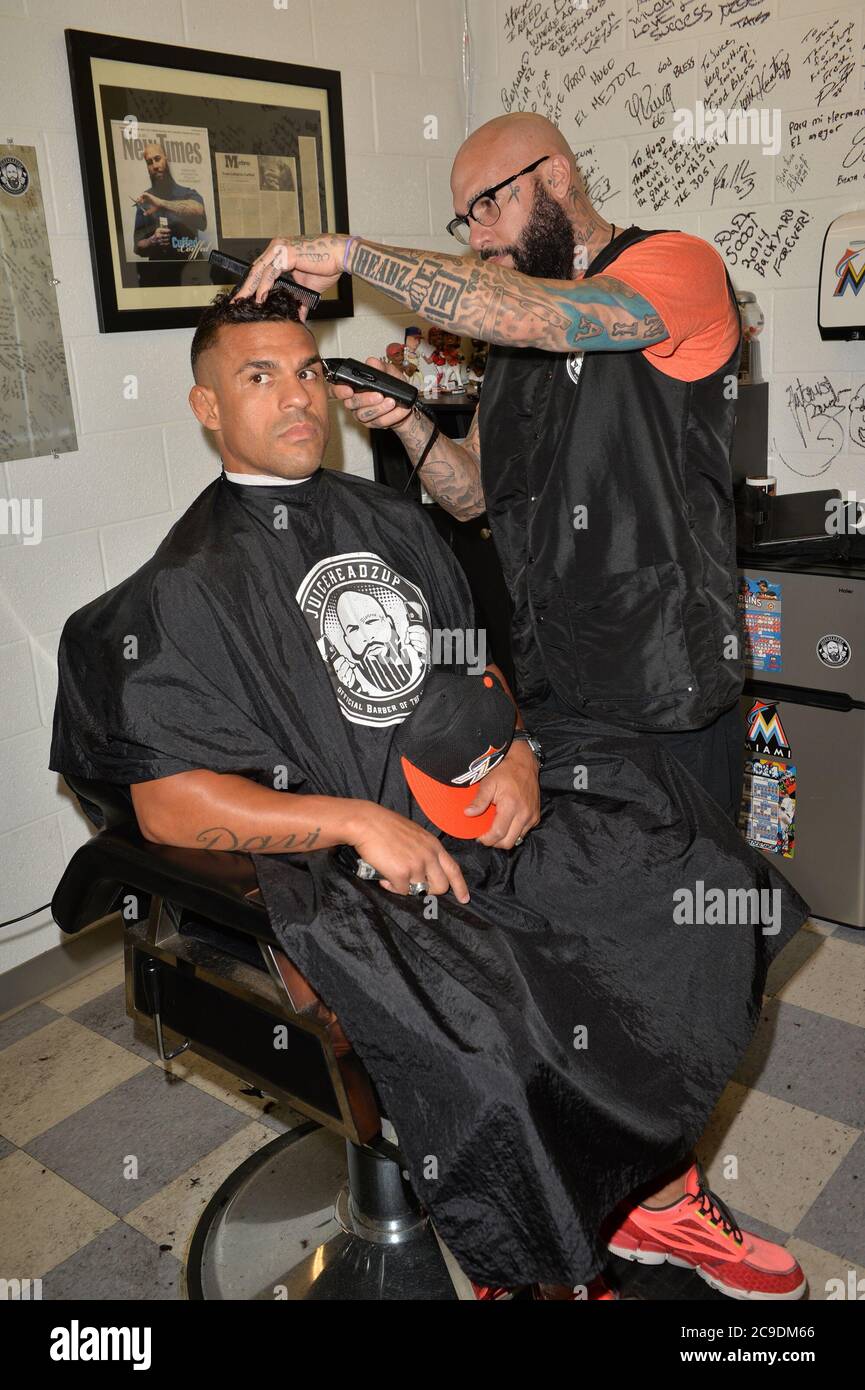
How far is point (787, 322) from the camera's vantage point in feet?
8.75

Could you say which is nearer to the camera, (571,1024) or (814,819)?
(571,1024)

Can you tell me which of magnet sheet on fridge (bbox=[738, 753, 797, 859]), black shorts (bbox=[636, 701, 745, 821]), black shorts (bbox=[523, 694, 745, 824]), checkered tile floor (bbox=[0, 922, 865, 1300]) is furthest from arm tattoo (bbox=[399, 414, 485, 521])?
checkered tile floor (bbox=[0, 922, 865, 1300])

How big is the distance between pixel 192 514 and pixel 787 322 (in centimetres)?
166

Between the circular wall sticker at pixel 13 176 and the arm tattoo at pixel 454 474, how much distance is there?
883 mm

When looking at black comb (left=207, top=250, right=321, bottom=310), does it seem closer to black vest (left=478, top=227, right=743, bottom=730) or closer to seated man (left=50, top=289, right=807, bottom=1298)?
seated man (left=50, top=289, right=807, bottom=1298)

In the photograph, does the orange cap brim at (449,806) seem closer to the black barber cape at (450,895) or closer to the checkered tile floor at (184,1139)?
the black barber cape at (450,895)

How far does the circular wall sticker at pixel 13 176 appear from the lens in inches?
81.0

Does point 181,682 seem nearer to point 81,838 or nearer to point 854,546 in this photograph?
point 81,838

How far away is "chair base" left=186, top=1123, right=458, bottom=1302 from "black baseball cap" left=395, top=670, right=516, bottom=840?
0.48 m

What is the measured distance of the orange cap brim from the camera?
4.96 feet

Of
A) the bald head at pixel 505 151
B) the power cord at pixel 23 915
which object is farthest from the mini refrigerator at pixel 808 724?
the power cord at pixel 23 915
